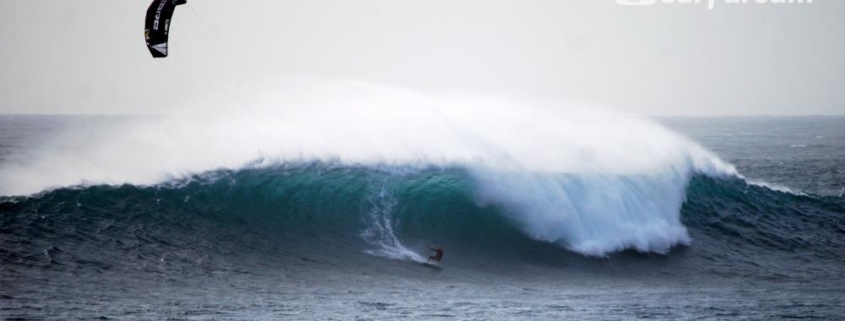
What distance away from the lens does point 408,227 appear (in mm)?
16656

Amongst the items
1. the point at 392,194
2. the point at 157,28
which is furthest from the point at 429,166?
the point at 157,28

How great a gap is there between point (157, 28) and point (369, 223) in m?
4.88

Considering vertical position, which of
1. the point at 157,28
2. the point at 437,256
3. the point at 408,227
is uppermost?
the point at 157,28

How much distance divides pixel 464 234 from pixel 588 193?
292 centimetres

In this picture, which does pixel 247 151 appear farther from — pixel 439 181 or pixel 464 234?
pixel 464 234

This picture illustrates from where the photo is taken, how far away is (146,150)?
19.4 m

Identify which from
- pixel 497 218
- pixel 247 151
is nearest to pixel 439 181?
pixel 497 218

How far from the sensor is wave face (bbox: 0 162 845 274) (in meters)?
14.4

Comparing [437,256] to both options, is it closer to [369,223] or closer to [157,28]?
[369,223]

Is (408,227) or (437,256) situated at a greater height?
(408,227)

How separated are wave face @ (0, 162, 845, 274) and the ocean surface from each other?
0.05m

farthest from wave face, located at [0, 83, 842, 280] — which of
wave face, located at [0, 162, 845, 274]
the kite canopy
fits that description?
the kite canopy

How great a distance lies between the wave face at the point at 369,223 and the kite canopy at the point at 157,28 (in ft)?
9.21

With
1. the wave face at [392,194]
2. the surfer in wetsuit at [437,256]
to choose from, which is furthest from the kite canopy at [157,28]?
the surfer in wetsuit at [437,256]
